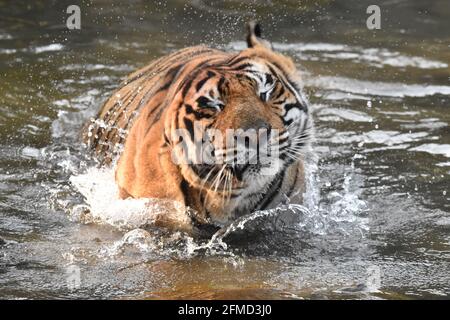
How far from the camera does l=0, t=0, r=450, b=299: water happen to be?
3578 millimetres

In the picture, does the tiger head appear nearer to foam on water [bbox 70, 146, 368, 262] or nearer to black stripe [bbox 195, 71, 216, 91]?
black stripe [bbox 195, 71, 216, 91]

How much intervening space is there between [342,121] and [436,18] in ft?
7.05

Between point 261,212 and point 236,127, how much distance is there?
508 mm

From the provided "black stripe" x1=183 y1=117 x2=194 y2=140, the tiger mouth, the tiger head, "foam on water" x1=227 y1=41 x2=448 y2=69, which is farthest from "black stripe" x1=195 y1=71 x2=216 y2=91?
"foam on water" x1=227 y1=41 x2=448 y2=69

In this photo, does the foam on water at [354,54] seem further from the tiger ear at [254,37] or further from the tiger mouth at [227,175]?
the tiger mouth at [227,175]

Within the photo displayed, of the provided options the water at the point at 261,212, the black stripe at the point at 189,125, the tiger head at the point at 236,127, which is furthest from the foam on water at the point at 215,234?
the black stripe at the point at 189,125

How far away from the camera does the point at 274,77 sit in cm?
394

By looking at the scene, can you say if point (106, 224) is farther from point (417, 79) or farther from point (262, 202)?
point (417, 79)

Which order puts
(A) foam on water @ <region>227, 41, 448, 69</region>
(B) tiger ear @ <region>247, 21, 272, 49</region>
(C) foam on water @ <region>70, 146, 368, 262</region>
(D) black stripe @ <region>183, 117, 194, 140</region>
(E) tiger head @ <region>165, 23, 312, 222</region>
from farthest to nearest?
(A) foam on water @ <region>227, 41, 448, 69</region>, (B) tiger ear @ <region>247, 21, 272, 49</region>, (C) foam on water @ <region>70, 146, 368, 262</region>, (D) black stripe @ <region>183, 117, 194, 140</region>, (E) tiger head @ <region>165, 23, 312, 222</region>

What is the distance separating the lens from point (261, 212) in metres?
4.00

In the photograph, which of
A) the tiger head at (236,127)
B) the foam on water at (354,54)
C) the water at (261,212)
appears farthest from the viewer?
the foam on water at (354,54)

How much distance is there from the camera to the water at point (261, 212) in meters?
3.58

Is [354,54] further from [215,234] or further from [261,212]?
[215,234]

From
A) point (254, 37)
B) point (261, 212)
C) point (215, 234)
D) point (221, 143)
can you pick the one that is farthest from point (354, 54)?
point (221, 143)
